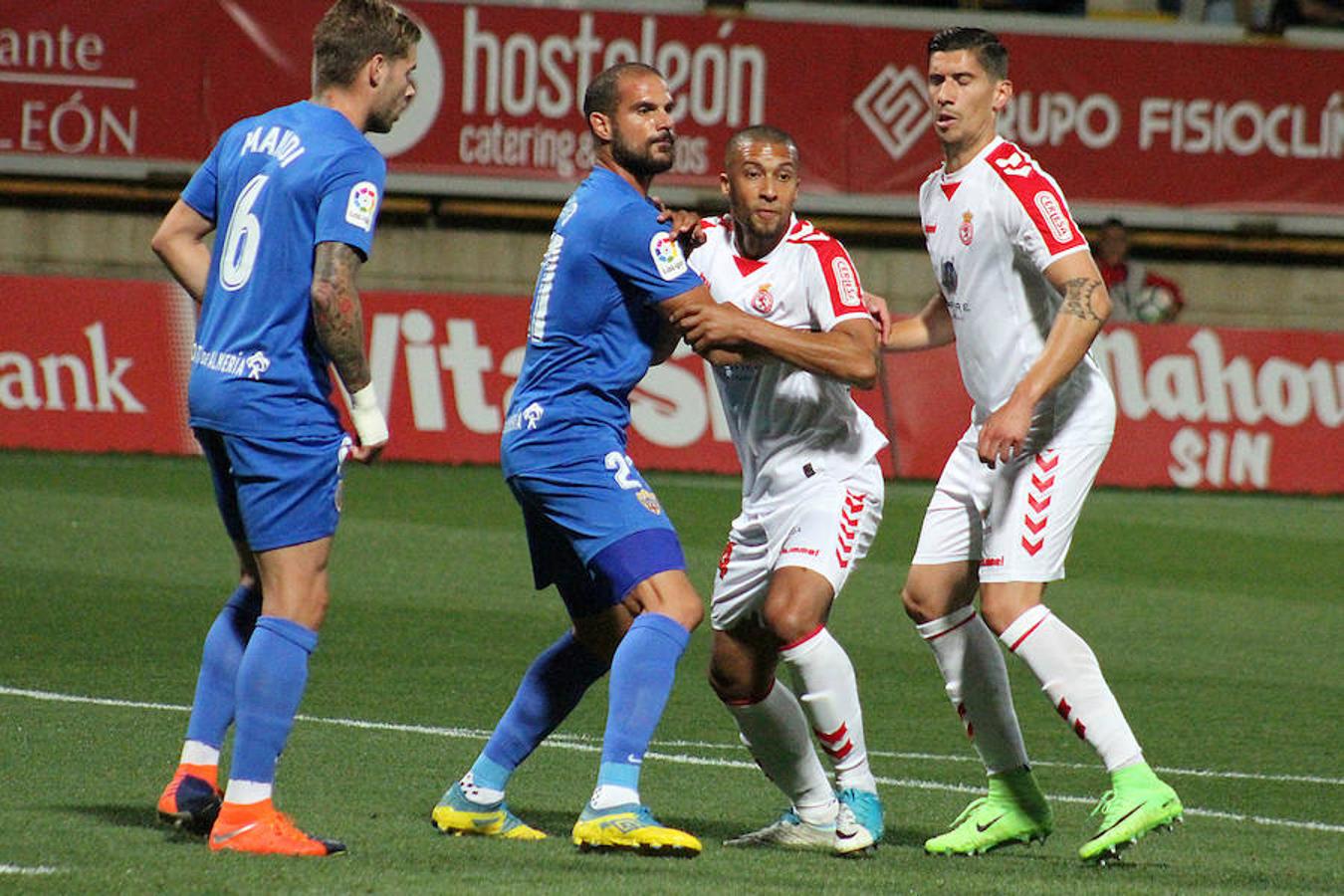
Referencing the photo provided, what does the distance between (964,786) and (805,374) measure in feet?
5.19

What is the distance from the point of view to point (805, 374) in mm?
5973

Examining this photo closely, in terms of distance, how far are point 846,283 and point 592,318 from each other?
2.62 feet

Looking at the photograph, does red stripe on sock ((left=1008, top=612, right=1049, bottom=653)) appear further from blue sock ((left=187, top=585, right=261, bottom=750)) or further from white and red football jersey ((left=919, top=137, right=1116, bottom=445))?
blue sock ((left=187, top=585, right=261, bottom=750))

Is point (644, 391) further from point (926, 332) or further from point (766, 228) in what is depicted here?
point (766, 228)

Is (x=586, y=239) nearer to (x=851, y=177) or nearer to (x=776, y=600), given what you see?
(x=776, y=600)

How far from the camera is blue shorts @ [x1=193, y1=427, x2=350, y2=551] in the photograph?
509 centimetres

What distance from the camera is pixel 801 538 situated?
5785mm

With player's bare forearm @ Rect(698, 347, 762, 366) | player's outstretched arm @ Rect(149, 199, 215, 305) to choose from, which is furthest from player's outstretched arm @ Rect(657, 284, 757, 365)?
player's outstretched arm @ Rect(149, 199, 215, 305)

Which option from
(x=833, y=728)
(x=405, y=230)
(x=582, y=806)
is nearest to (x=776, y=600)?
(x=833, y=728)

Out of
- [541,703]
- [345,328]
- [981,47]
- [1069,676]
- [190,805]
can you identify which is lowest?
[190,805]

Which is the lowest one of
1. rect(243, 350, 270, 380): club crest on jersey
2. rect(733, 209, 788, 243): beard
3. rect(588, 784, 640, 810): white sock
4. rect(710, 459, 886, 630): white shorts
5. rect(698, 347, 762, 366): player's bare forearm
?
rect(588, 784, 640, 810): white sock

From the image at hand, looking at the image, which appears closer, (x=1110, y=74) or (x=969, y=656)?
(x=969, y=656)

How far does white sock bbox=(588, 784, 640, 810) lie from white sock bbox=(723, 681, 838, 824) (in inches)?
25.5

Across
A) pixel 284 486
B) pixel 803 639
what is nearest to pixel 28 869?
pixel 284 486
